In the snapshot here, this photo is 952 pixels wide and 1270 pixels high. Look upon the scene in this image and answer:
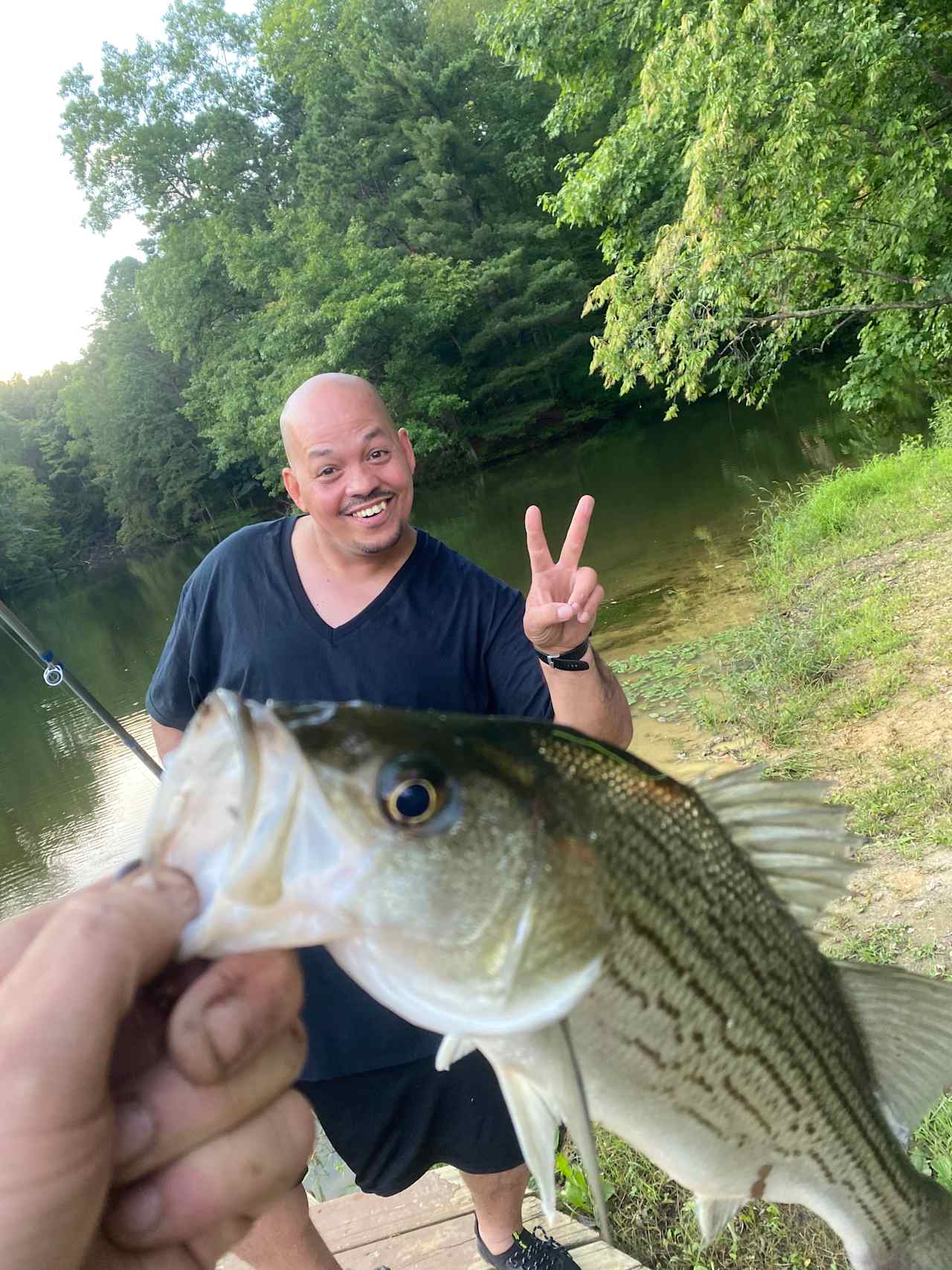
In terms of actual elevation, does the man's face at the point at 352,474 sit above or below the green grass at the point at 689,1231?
above

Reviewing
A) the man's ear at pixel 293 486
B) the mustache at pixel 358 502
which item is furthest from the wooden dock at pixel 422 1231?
the man's ear at pixel 293 486

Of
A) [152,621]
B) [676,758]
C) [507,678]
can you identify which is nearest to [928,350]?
[676,758]

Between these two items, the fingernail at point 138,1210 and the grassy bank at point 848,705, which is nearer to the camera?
the fingernail at point 138,1210

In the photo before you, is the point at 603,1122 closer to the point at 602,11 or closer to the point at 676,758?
the point at 676,758

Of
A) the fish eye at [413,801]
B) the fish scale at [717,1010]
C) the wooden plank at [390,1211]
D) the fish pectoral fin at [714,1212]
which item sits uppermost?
the fish eye at [413,801]

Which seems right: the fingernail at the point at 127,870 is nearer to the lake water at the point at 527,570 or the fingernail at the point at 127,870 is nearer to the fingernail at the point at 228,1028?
the fingernail at the point at 228,1028

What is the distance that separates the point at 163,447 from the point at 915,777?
133 feet

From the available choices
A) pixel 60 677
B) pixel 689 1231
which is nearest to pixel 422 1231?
pixel 689 1231

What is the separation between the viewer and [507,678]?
7.76 feet

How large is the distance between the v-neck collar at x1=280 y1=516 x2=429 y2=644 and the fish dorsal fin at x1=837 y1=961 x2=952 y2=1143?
152 cm

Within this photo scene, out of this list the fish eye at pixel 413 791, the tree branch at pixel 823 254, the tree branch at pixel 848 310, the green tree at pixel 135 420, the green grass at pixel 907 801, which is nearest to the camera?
the fish eye at pixel 413 791

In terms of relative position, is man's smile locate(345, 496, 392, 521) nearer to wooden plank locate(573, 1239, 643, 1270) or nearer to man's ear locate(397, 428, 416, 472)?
man's ear locate(397, 428, 416, 472)

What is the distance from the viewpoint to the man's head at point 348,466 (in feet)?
8.11

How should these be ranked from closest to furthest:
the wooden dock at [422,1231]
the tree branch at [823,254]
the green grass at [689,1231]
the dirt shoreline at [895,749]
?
1. the green grass at [689,1231]
2. the wooden dock at [422,1231]
3. the dirt shoreline at [895,749]
4. the tree branch at [823,254]
